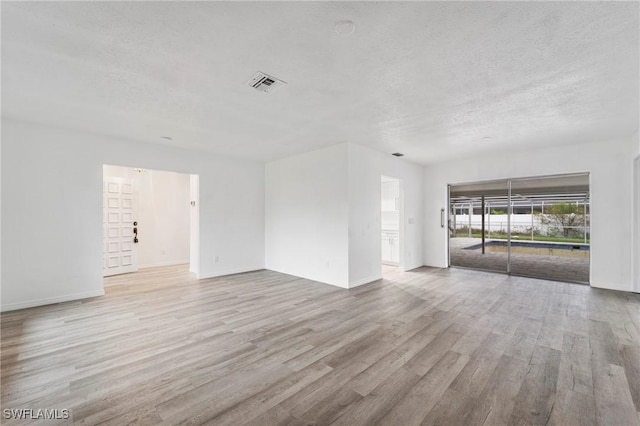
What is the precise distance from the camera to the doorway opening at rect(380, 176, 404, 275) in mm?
6797

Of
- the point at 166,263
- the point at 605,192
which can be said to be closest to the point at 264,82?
the point at 605,192

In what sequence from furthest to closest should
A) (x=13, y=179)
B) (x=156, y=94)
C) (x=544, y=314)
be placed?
(x=13, y=179)
(x=544, y=314)
(x=156, y=94)

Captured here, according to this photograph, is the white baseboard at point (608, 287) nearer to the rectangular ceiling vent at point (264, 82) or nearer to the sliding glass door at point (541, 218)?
the sliding glass door at point (541, 218)

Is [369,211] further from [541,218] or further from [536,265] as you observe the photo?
[541,218]

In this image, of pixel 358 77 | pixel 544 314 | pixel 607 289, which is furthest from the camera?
pixel 607 289

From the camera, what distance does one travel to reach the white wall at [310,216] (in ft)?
17.0

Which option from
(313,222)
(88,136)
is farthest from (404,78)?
(88,136)

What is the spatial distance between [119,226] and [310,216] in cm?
454

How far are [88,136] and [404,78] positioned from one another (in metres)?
A: 5.10

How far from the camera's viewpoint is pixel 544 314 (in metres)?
3.66

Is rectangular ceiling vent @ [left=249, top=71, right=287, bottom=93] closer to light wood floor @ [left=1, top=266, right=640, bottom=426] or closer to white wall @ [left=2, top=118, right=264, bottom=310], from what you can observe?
light wood floor @ [left=1, top=266, right=640, bottom=426]

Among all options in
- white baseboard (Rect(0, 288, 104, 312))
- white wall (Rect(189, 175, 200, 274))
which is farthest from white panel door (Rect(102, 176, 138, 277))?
white baseboard (Rect(0, 288, 104, 312))

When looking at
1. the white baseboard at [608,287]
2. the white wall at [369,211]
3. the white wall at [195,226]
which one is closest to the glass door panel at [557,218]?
the white baseboard at [608,287]

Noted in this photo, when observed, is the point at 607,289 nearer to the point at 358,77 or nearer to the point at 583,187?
the point at 583,187
